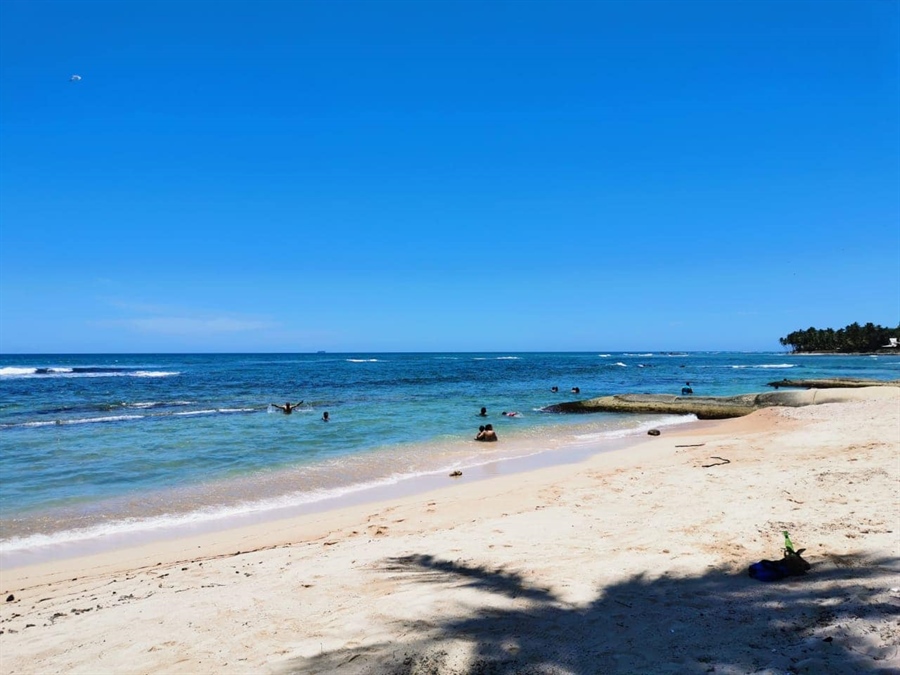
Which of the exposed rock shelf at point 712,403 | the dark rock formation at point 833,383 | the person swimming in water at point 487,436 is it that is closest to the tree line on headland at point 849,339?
the dark rock formation at point 833,383

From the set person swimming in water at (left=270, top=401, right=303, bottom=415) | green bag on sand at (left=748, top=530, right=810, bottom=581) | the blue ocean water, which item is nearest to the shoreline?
the blue ocean water

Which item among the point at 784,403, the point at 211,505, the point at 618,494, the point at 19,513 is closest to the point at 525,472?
the point at 618,494

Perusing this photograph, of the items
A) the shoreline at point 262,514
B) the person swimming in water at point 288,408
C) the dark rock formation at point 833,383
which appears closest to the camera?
the shoreline at point 262,514

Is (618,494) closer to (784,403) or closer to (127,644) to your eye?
(127,644)

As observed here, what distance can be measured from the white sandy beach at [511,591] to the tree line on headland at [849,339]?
113 meters

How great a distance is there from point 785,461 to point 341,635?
985 centimetres

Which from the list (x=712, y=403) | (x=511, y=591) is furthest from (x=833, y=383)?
(x=511, y=591)

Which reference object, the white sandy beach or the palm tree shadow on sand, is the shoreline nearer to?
the white sandy beach

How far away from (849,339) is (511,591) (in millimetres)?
123441

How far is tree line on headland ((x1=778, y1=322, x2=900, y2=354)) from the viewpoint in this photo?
3836 inches

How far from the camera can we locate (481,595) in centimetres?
474

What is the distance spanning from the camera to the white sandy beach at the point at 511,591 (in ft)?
12.0

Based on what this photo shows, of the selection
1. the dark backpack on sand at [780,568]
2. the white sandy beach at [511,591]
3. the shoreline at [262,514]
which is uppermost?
the dark backpack on sand at [780,568]

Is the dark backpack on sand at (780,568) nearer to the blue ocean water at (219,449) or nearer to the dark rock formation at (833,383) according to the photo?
the blue ocean water at (219,449)
